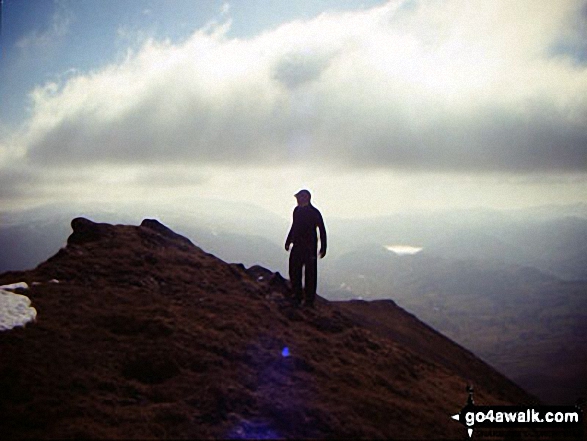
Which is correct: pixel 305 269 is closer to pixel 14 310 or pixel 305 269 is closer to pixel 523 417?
pixel 523 417

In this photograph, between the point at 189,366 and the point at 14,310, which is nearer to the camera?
the point at 189,366

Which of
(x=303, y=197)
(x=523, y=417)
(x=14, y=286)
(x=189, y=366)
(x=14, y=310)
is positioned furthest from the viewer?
(x=303, y=197)

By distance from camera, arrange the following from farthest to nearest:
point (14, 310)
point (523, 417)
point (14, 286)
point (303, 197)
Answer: point (303, 197), point (14, 286), point (14, 310), point (523, 417)

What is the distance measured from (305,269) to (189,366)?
22.3 ft

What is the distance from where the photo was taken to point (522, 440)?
7.84 m

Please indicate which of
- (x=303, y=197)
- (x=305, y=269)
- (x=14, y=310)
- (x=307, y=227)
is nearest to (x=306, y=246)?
(x=307, y=227)

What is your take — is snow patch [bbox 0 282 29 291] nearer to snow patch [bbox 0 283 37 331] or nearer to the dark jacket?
snow patch [bbox 0 283 37 331]

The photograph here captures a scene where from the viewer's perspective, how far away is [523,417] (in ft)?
27.1

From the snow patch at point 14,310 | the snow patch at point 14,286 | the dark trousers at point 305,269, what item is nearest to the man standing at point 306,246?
the dark trousers at point 305,269

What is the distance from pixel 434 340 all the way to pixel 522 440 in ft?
43.5

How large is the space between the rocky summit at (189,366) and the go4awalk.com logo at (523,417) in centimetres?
43

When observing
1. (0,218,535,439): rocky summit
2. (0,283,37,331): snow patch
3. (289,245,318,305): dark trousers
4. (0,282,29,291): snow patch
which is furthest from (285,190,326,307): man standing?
(0,282,29,291): snow patch

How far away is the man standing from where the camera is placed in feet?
45.8

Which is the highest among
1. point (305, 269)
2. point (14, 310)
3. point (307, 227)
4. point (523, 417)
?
point (307, 227)
